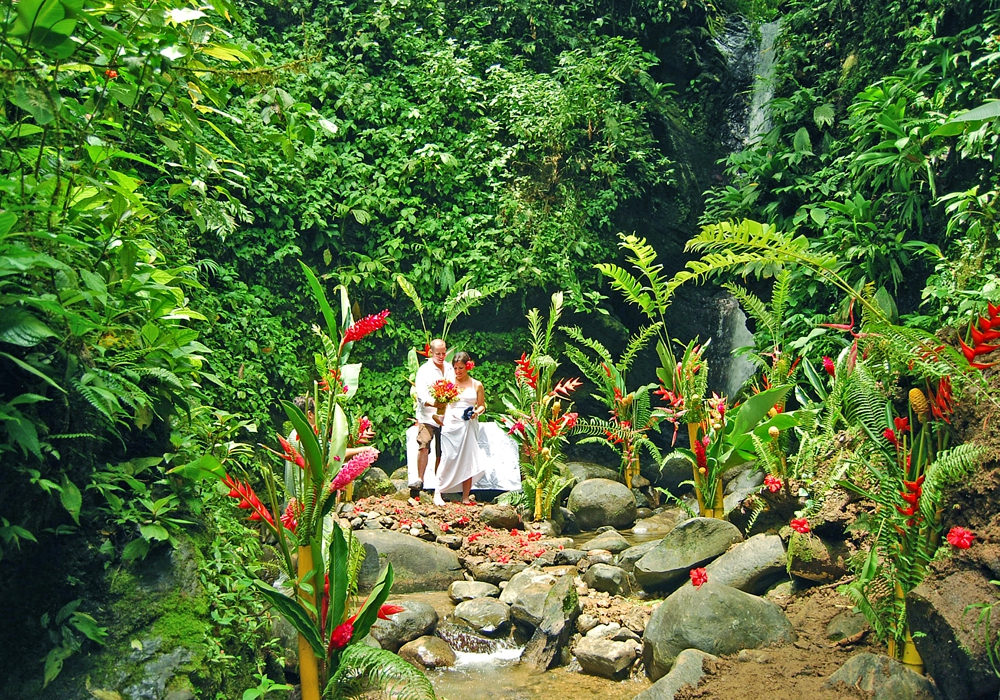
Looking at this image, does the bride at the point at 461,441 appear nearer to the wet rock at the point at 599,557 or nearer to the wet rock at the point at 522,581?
the wet rock at the point at 599,557

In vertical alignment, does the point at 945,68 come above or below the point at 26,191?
above

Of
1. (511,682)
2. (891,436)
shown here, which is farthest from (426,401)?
(891,436)

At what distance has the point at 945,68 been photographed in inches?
311

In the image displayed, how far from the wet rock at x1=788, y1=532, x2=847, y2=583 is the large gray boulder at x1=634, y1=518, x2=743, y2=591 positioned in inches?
32.6

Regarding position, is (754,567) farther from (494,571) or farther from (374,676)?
(374,676)

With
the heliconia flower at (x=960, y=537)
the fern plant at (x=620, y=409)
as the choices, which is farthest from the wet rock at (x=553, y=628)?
the fern plant at (x=620, y=409)

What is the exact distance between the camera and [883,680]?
13.2 feet

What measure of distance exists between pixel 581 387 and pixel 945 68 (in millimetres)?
5759

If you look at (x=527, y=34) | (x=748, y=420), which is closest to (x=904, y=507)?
(x=748, y=420)

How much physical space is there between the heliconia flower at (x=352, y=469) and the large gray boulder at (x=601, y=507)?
502 centimetres

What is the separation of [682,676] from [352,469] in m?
2.41

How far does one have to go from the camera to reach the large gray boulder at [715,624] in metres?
4.91

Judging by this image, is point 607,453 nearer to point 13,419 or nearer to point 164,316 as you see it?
point 164,316

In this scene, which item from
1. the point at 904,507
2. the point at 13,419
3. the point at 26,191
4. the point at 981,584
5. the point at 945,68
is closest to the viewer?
the point at 13,419
